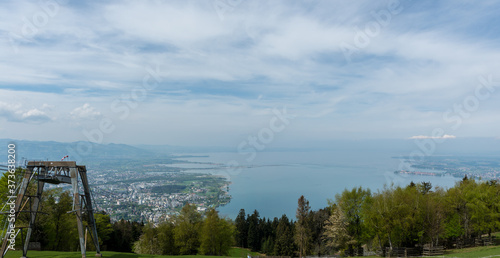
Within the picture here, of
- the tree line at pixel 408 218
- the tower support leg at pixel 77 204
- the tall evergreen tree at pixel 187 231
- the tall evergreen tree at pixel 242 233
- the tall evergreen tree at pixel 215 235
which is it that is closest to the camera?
the tower support leg at pixel 77 204

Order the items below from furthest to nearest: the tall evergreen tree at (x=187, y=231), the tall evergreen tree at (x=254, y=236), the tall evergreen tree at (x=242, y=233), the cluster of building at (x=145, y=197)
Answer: the tall evergreen tree at (x=242, y=233)
the tall evergreen tree at (x=254, y=236)
the cluster of building at (x=145, y=197)
the tall evergreen tree at (x=187, y=231)

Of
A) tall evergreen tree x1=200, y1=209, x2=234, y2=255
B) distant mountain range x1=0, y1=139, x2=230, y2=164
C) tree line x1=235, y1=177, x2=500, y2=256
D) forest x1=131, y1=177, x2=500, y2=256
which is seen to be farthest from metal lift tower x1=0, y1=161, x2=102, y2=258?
distant mountain range x1=0, y1=139, x2=230, y2=164

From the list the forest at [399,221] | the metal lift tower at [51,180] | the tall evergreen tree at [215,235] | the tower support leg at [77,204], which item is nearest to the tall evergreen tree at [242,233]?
the tall evergreen tree at [215,235]

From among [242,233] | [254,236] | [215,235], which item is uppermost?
[215,235]

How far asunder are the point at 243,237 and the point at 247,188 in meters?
63.6

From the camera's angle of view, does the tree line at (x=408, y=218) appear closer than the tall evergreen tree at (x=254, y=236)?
Yes

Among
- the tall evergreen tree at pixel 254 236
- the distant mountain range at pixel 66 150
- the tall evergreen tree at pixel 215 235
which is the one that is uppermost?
the distant mountain range at pixel 66 150

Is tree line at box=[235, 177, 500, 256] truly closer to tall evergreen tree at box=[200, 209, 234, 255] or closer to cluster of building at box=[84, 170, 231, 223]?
tall evergreen tree at box=[200, 209, 234, 255]

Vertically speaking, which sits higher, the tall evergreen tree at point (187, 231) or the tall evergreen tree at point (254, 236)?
the tall evergreen tree at point (187, 231)

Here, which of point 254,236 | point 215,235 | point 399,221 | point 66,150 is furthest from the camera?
point 66,150

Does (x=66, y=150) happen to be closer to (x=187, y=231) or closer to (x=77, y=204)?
(x=187, y=231)

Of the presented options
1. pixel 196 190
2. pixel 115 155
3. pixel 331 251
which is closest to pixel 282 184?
pixel 196 190

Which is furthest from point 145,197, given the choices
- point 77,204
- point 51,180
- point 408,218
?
point 408,218

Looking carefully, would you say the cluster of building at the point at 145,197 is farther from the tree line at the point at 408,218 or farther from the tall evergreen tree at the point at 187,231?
the tree line at the point at 408,218
